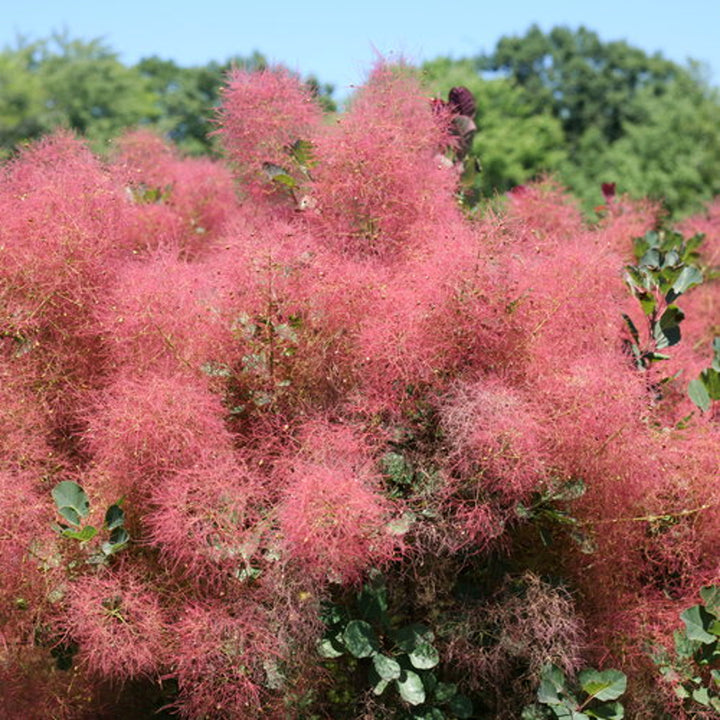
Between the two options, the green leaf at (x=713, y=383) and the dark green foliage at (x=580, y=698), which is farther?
the green leaf at (x=713, y=383)

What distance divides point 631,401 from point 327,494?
0.79 meters

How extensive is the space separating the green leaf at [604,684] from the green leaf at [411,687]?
1.26 feet

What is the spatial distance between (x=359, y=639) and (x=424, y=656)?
169mm

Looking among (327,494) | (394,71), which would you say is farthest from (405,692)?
(394,71)

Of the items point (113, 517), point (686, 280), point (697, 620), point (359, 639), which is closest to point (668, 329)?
point (686, 280)

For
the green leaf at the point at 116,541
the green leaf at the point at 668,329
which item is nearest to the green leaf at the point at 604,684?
the green leaf at the point at 668,329

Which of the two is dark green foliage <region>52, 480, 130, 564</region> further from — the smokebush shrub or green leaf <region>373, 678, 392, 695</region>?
green leaf <region>373, 678, 392, 695</region>

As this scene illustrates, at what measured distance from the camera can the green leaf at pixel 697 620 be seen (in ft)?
6.96

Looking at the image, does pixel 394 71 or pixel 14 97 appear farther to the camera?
pixel 14 97

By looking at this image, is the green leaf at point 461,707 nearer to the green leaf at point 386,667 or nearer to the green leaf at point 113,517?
the green leaf at point 386,667

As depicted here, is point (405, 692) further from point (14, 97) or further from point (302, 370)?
point (14, 97)

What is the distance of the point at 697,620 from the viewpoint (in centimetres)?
214

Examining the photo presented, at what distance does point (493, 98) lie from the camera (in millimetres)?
24094

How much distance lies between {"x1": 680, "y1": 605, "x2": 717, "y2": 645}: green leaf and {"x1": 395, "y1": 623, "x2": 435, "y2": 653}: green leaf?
2.02 ft
